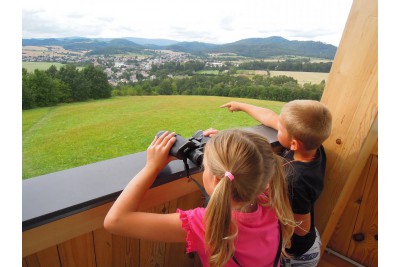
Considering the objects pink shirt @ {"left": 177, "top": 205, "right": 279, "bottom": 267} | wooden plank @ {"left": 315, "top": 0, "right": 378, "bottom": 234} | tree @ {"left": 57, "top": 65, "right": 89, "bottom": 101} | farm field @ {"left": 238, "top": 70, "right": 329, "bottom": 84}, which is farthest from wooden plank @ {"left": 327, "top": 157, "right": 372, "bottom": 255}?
tree @ {"left": 57, "top": 65, "right": 89, "bottom": 101}

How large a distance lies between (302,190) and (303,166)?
0.40ft

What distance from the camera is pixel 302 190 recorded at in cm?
126

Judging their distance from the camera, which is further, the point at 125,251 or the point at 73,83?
the point at 125,251

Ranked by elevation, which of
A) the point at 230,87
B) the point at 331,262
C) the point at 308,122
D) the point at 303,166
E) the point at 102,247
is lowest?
the point at 331,262

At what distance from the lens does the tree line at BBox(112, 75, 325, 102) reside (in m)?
1.03

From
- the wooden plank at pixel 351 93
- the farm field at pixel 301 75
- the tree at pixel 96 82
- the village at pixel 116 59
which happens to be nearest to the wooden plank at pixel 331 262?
the wooden plank at pixel 351 93

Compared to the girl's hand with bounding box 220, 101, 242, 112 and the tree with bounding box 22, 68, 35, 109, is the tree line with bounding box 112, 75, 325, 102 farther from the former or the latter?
the tree with bounding box 22, 68, 35, 109

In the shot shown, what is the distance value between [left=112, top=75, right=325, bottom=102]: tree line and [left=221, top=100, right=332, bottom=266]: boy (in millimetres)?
89

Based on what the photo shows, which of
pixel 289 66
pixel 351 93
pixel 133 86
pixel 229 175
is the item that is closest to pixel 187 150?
pixel 229 175

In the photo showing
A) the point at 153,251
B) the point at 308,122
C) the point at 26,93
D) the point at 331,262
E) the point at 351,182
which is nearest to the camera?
the point at 26,93

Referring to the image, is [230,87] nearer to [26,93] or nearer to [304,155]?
[304,155]

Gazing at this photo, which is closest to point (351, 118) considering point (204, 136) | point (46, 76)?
point (204, 136)

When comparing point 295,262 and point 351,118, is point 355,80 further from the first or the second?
point 295,262

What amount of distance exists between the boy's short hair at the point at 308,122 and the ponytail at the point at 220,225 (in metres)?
0.66
